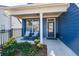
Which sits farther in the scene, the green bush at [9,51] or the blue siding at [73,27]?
the blue siding at [73,27]

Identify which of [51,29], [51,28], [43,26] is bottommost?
[51,29]

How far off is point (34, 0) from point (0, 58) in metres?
0.78

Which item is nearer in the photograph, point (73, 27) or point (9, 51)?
point (9, 51)

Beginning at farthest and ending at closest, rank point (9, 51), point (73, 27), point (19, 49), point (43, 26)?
point (43, 26) → point (73, 27) → point (19, 49) → point (9, 51)

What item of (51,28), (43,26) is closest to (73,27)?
(51,28)

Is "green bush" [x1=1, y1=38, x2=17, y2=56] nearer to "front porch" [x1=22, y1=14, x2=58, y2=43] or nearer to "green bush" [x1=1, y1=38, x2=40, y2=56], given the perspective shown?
"green bush" [x1=1, y1=38, x2=40, y2=56]

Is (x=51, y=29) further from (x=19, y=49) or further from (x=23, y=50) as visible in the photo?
(x=23, y=50)

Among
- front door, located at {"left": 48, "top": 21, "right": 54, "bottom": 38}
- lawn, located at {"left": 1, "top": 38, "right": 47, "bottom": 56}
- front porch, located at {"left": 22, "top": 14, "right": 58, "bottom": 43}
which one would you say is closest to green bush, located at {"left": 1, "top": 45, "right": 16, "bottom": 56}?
lawn, located at {"left": 1, "top": 38, "right": 47, "bottom": 56}

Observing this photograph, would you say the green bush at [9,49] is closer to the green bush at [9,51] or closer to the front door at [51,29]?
the green bush at [9,51]

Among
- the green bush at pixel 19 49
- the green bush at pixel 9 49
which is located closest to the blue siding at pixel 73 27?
the green bush at pixel 19 49

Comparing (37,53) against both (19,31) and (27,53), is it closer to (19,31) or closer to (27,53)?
(27,53)

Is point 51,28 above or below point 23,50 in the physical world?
above

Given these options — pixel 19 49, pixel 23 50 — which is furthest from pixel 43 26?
pixel 23 50

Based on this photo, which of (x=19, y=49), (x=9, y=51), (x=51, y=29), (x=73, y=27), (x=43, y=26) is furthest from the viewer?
(x=43, y=26)
